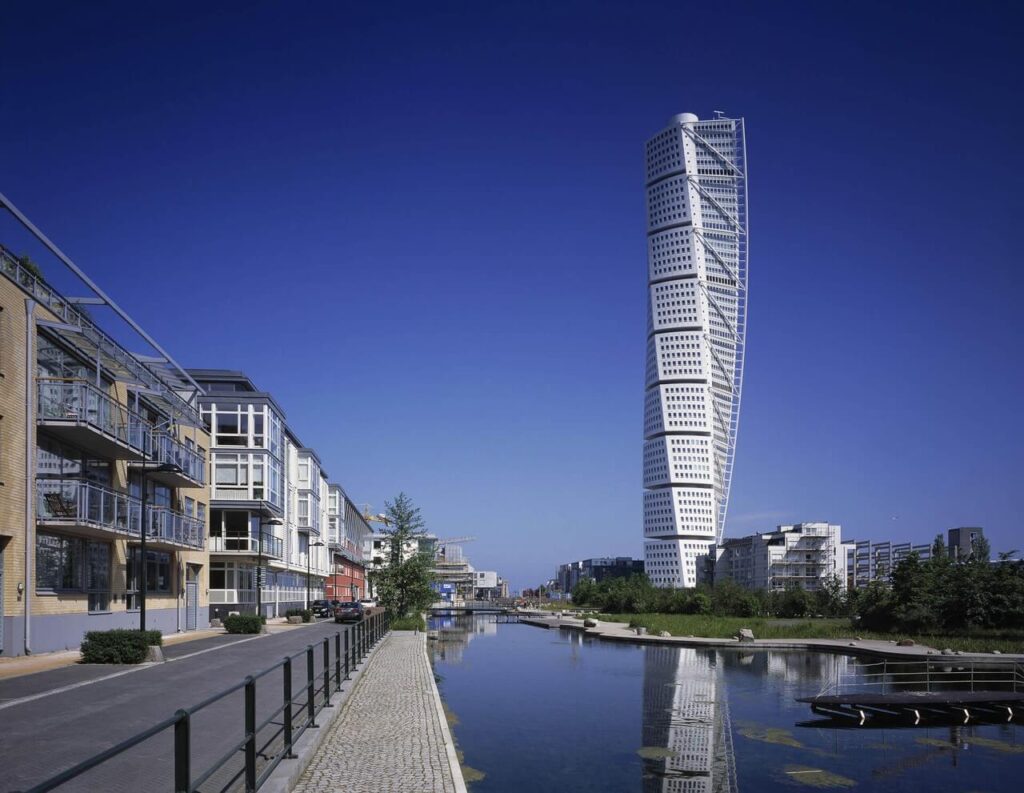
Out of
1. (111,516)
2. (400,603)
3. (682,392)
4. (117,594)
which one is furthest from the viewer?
(682,392)

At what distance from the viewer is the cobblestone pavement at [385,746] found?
1012 centimetres

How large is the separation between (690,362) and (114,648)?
14739 cm

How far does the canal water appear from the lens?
50.3 feet

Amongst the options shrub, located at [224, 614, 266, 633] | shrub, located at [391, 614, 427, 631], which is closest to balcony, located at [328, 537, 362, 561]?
shrub, located at [391, 614, 427, 631]

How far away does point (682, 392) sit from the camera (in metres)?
162

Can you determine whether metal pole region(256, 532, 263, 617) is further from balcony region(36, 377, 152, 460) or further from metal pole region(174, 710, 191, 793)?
metal pole region(174, 710, 191, 793)

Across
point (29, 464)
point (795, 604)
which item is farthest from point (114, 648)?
point (795, 604)

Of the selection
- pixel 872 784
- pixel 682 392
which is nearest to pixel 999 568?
pixel 872 784

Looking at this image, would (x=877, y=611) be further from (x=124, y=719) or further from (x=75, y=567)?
(x=124, y=719)

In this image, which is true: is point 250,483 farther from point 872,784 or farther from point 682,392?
point 682,392

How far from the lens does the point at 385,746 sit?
12.4 meters

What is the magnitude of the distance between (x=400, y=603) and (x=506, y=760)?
34387 millimetres

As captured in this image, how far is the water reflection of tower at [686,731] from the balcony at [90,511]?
671 inches

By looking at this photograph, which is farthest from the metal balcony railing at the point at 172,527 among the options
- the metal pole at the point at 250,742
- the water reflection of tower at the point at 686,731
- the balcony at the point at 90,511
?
the metal pole at the point at 250,742
